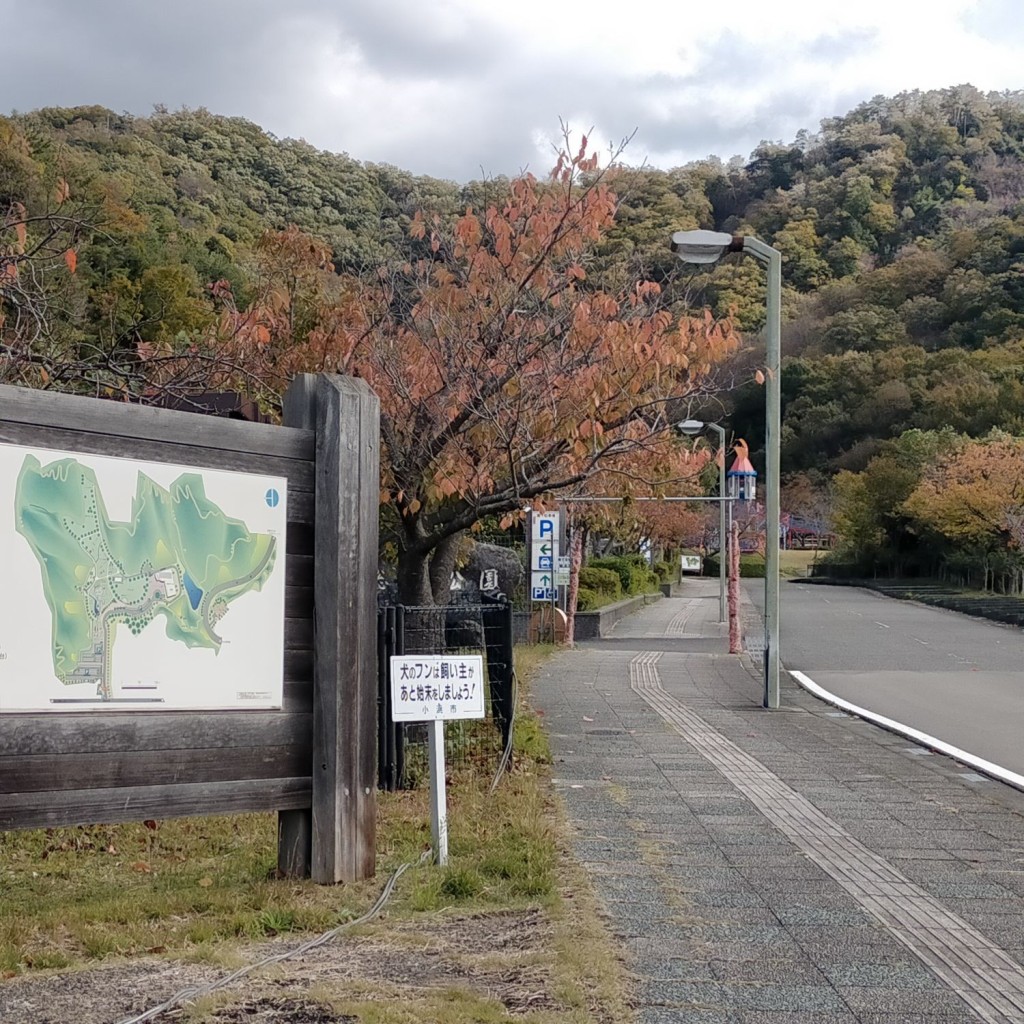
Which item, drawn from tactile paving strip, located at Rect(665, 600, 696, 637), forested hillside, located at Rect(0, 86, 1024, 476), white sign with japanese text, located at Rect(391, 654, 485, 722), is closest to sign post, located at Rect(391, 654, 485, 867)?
white sign with japanese text, located at Rect(391, 654, 485, 722)

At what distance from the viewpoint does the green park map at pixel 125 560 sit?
5586 mm

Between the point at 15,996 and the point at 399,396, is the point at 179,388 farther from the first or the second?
the point at 15,996

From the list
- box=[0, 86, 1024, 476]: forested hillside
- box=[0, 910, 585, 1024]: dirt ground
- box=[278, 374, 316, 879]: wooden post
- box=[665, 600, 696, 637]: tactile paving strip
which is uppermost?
box=[0, 86, 1024, 476]: forested hillside

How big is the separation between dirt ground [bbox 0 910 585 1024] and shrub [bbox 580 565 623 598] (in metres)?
36.6

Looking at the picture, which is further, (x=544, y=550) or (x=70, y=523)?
(x=544, y=550)

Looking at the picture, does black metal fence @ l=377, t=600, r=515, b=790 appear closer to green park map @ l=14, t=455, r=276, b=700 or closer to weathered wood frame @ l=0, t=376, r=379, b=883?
weathered wood frame @ l=0, t=376, r=379, b=883

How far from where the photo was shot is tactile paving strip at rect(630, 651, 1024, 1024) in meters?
4.85

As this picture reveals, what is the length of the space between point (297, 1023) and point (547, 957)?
119cm

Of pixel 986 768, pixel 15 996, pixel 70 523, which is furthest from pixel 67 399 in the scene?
pixel 986 768

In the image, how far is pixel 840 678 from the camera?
826 inches

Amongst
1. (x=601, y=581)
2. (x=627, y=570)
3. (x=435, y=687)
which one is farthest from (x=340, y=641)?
(x=627, y=570)

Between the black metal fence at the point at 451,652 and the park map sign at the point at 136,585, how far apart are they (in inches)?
125

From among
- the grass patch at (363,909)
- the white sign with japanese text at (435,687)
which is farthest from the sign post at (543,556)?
the white sign with japanese text at (435,687)

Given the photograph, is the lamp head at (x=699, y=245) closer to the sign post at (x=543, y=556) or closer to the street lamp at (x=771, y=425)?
the street lamp at (x=771, y=425)
